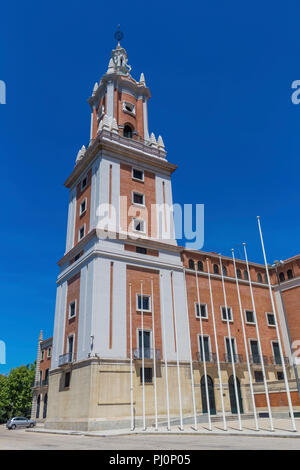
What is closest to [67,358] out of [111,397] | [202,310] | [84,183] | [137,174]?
[111,397]

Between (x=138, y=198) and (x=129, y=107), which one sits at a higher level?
(x=129, y=107)

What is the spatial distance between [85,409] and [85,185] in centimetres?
2198

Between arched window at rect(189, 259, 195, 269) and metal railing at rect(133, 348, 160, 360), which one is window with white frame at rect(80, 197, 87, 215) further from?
metal railing at rect(133, 348, 160, 360)

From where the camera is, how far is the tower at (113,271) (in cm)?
2723

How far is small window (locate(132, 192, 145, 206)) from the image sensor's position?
1433 inches

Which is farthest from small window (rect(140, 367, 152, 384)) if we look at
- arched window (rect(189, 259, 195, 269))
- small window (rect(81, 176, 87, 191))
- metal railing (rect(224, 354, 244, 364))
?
small window (rect(81, 176, 87, 191))

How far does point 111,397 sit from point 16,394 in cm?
4572

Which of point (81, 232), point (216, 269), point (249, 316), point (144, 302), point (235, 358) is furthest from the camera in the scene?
point (216, 269)

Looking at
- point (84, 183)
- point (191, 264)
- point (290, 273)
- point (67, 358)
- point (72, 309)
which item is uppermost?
point (84, 183)

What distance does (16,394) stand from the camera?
→ 63625 millimetres

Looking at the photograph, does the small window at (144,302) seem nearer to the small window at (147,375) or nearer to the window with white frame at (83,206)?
the small window at (147,375)

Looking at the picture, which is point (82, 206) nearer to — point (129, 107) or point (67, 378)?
point (129, 107)

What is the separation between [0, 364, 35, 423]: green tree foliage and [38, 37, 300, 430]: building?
116 feet
